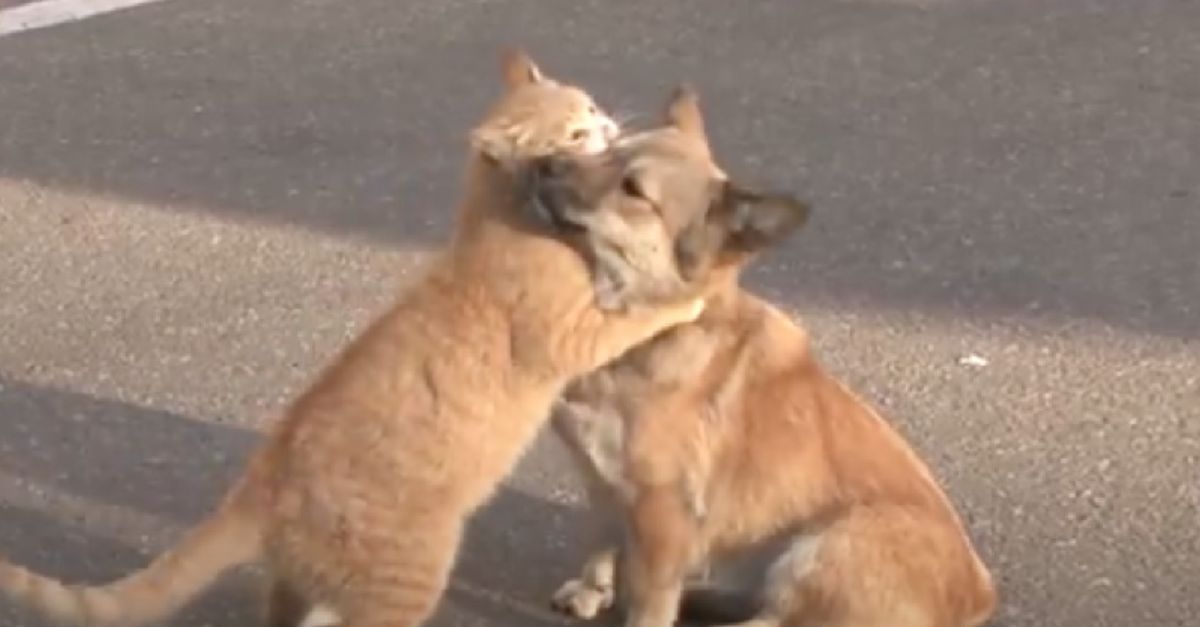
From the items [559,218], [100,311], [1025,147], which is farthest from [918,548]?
[1025,147]

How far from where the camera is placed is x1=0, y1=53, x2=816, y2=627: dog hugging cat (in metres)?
4.84

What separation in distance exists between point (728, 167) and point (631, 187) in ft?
10.9

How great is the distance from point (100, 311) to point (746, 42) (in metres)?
3.31

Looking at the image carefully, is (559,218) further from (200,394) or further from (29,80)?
(29,80)

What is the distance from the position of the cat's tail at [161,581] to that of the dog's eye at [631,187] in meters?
0.89

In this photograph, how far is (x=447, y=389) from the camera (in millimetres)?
4930

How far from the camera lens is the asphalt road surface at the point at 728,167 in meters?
5.95

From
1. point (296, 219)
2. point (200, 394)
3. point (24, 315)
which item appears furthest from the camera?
point (296, 219)

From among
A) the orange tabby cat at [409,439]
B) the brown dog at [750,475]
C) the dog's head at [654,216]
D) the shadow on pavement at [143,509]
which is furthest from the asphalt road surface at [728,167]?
the dog's head at [654,216]

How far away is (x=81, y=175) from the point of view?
836 cm

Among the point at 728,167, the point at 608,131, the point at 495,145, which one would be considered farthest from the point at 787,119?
the point at 495,145

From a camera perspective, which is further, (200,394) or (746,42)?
(746,42)

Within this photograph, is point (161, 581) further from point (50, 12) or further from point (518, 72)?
point (50, 12)

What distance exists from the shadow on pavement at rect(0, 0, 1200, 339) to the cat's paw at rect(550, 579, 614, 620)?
6.59 feet
